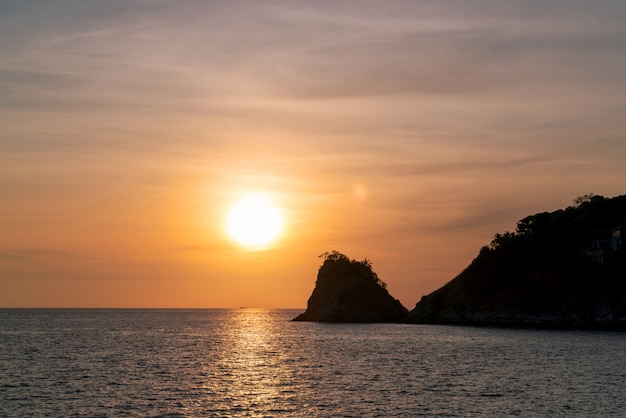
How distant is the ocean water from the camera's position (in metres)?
64.3

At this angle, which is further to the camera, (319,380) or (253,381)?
(253,381)

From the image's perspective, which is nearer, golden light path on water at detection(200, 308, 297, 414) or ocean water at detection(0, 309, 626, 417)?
ocean water at detection(0, 309, 626, 417)

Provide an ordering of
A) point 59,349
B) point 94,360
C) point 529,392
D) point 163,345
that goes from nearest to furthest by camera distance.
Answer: point 529,392 → point 94,360 → point 59,349 → point 163,345

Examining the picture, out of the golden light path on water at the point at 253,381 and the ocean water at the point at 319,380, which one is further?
the golden light path on water at the point at 253,381

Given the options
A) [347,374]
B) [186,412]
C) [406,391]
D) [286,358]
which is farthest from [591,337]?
[186,412]

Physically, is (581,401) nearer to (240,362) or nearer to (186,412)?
(186,412)

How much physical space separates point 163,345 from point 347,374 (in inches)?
2598

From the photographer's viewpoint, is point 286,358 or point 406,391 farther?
point 286,358

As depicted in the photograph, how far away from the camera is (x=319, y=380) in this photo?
85438 millimetres

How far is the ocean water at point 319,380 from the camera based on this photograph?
64.3m

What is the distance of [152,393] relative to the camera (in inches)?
2899

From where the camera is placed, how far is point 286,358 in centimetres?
11769

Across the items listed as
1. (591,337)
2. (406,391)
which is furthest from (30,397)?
(591,337)

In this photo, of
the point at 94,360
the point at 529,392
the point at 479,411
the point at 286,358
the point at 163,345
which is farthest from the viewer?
the point at 163,345
